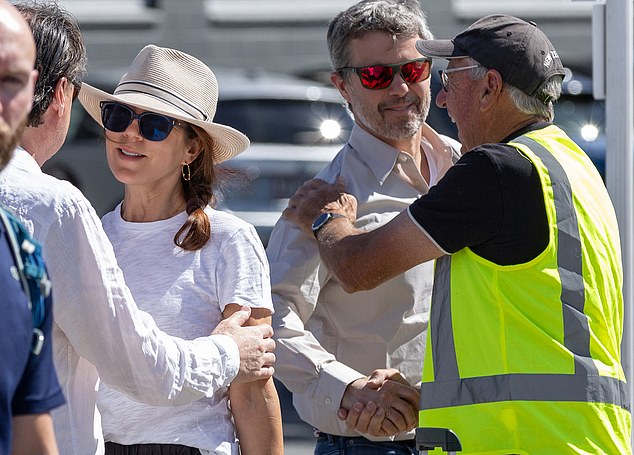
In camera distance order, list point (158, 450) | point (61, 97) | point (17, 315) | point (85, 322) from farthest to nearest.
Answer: point (158, 450), point (61, 97), point (85, 322), point (17, 315)

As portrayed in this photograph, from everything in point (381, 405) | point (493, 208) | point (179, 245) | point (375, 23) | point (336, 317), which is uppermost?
point (375, 23)

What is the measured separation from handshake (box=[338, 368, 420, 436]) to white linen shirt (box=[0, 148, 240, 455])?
0.77 metres

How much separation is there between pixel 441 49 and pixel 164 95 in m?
0.75

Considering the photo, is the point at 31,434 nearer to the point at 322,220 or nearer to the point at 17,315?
the point at 17,315

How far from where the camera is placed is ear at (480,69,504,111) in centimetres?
285

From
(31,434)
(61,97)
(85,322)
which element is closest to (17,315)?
(31,434)

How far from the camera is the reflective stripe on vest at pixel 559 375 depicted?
102 inches

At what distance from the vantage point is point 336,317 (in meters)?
3.41

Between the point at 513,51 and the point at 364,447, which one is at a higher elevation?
the point at 513,51

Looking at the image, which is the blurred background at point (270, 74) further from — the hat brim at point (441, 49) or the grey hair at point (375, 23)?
the hat brim at point (441, 49)

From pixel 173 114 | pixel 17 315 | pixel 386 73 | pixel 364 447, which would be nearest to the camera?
pixel 17 315

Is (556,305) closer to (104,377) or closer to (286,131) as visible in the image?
(104,377)

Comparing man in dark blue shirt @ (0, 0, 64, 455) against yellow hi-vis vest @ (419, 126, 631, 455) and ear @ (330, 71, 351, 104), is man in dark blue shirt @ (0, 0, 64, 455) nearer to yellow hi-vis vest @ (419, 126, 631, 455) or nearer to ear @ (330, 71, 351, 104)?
yellow hi-vis vest @ (419, 126, 631, 455)

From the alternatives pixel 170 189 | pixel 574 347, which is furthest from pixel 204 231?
pixel 574 347
